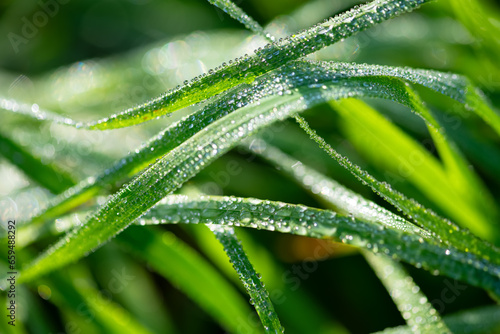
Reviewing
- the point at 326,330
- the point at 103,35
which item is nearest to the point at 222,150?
the point at 326,330

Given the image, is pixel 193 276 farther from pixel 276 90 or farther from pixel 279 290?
pixel 276 90

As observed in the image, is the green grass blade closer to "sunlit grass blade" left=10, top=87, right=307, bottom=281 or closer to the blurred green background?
the blurred green background

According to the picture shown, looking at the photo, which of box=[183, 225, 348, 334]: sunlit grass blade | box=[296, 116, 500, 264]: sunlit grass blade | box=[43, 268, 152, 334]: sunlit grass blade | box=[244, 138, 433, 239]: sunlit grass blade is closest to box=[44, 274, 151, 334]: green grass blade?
box=[43, 268, 152, 334]: sunlit grass blade

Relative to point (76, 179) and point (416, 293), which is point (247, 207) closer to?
point (416, 293)

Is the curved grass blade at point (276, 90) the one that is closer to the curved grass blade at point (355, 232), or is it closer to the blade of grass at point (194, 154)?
the blade of grass at point (194, 154)

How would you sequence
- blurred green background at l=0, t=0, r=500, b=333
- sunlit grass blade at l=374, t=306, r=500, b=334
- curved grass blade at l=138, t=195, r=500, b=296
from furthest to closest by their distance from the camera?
blurred green background at l=0, t=0, r=500, b=333 → sunlit grass blade at l=374, t=306, r=500, b=334 → curved grass blade at l=138, t=195, r=500, b=296

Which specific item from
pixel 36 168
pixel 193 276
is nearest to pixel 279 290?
pixel 193 276

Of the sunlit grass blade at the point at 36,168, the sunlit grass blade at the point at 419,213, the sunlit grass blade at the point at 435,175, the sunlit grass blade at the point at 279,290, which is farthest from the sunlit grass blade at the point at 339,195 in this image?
the sunlit grass blade at the point at 36,168
